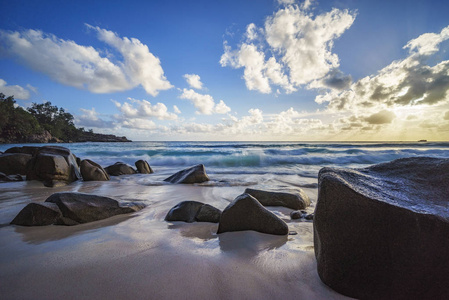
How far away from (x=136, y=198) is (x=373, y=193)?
4035mm

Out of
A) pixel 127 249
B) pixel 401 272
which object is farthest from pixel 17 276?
pixel 401 272

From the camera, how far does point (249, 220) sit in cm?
223

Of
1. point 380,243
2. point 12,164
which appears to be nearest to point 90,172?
point 12,164

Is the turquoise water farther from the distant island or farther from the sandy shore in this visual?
the distant island

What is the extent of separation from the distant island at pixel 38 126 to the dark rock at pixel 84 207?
66.1 meters

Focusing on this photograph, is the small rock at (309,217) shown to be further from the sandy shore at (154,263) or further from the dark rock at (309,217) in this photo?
the sandy shore at (154,263)

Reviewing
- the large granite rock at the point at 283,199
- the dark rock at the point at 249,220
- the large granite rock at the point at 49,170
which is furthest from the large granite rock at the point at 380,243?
the large granite rock at the point at 49,170

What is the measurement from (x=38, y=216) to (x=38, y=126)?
72.4 metres

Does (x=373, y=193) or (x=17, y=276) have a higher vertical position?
(x=373, y=193)

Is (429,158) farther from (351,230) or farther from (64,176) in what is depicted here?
(64,176)

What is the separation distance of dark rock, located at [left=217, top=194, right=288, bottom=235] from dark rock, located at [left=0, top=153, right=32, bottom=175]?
26.8ft

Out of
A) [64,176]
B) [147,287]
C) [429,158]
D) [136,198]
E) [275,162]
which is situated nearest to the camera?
[147,287]

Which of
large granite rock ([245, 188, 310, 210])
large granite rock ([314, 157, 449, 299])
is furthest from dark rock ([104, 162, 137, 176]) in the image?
large granite rock ([314, 157, 449, 299])

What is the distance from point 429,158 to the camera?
75.5 inches
